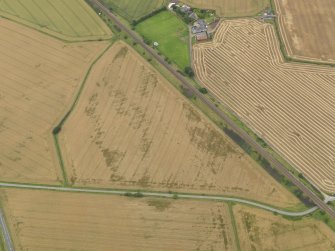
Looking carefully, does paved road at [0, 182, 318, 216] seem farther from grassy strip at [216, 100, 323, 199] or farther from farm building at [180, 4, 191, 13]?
farm building at [180, 4, 191, 13]

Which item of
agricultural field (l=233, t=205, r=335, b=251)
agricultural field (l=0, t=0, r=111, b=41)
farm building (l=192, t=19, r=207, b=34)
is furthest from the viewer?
agricultural field (l=0, t=0, r=111, b=41)

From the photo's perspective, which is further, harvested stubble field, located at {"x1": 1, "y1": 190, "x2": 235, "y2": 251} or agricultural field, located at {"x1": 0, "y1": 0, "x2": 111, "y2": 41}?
agricultural field, located at {"x1": 0, "y1": 0, "x2": 111, "y2": 41}

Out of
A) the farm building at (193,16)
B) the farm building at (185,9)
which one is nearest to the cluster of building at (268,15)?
the farm building at (193,16)

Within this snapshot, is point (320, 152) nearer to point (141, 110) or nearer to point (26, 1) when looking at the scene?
point (141, 110)

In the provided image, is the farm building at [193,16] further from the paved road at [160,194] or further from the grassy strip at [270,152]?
the paved road at [160,194]

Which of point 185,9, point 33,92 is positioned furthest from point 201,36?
point 33,92

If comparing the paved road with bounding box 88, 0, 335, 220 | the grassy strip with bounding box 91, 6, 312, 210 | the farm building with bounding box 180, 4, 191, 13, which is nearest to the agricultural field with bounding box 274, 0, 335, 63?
the farm building with bounding box 180, 4, 191, 13

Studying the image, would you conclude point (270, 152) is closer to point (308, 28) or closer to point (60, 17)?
point (308, 28)

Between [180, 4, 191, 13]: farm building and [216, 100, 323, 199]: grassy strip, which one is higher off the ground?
[180, 4, 191, 13]: farm building
